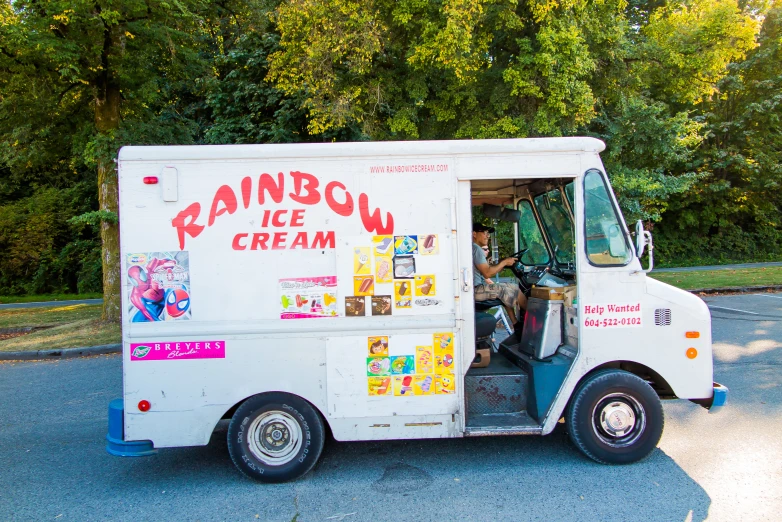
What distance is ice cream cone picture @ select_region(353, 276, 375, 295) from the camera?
14.2 ft

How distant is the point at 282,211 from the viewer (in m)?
4.34

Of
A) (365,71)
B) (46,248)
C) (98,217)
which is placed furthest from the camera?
(46,248)

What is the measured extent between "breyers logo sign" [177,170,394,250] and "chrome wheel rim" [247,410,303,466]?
4.49 feet

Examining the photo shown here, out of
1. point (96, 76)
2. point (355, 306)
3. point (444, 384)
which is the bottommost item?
point (444, 384)

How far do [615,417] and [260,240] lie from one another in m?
3.22

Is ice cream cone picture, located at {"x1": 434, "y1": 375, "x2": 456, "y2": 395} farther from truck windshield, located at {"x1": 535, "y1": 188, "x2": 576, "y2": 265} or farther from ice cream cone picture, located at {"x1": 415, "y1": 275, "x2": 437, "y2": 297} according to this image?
truck windshield, located at {"x1": 535, "y1": 188, "x2": 576, "y2": 265}

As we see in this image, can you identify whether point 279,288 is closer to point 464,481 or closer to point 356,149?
point 356,149

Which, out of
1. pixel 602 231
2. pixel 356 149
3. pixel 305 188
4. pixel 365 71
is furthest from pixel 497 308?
pixel 365 71

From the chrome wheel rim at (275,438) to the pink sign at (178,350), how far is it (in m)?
0.63

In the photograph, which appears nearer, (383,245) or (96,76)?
(383,245)

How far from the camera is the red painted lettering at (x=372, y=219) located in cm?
436

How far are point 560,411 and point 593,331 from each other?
709 mm

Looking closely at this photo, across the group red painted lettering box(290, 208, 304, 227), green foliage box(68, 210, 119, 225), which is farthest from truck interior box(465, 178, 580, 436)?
green foliage box(68, 210, 119, 225)

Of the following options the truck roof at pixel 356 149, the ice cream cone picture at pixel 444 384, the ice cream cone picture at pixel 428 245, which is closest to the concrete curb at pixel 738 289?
the truck roof at pixel 356 149
